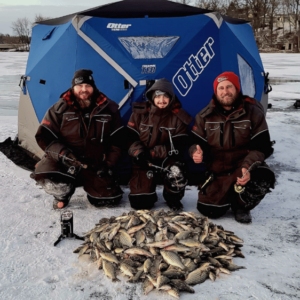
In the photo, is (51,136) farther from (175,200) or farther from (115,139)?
(175,200)

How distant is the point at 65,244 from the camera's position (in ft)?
10.5

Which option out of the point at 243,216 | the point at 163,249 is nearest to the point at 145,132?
the point at 243,216

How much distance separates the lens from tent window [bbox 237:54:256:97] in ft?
16.7

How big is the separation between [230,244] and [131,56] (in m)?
2.63

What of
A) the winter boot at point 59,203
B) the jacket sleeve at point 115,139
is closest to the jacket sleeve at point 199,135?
the jacket sleeve at point 115,139

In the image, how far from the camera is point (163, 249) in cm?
284

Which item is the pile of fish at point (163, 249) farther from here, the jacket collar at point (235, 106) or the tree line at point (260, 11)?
the tree line at point (260, 11)

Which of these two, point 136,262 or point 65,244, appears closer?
point 136,262

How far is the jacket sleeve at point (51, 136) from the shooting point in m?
3.75

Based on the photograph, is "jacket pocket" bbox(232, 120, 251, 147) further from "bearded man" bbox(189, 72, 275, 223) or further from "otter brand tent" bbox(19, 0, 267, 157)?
"otter brand tent" bbox(19, 0, 267, 157)

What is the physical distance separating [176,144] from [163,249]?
4.63 feet

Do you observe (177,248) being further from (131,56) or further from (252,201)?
(131,56)

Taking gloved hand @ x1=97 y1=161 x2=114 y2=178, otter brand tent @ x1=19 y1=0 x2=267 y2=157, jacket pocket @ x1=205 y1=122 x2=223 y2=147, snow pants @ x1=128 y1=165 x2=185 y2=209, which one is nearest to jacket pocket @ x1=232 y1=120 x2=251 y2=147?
jacket pocket @ x1=205 y1=122 x2=223 y2=147

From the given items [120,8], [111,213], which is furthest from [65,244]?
[120,8]
